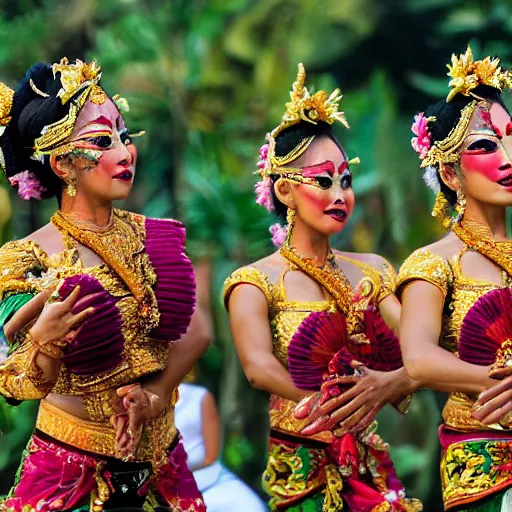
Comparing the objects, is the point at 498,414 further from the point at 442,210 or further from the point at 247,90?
the point at 247,90

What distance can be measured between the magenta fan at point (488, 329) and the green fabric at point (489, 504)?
1.34 feet

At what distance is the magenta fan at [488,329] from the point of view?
503 centimetres

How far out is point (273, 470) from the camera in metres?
5.57

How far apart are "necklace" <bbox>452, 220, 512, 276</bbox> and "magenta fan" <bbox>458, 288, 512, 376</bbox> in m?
0.12

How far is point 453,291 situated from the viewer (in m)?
5.16

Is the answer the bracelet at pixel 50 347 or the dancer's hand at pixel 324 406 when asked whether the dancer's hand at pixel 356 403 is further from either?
the bracelet at pixel 50 347

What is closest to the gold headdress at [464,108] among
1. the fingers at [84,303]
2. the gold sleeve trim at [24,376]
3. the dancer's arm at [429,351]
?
the dancer's arm at [429,351]

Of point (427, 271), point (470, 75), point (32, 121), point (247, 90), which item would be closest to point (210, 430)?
point (247, 90)

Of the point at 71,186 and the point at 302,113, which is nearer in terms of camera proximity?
the point at 71,186

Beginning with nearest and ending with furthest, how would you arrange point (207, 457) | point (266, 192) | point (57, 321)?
point (57, 321)
point (266, 192)
point (207, 457)

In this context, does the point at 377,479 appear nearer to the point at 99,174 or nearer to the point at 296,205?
the point at 296,205

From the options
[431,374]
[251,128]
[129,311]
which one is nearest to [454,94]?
[431,374]

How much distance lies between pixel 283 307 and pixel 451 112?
875 millimetres

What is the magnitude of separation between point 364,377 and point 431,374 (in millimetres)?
260
